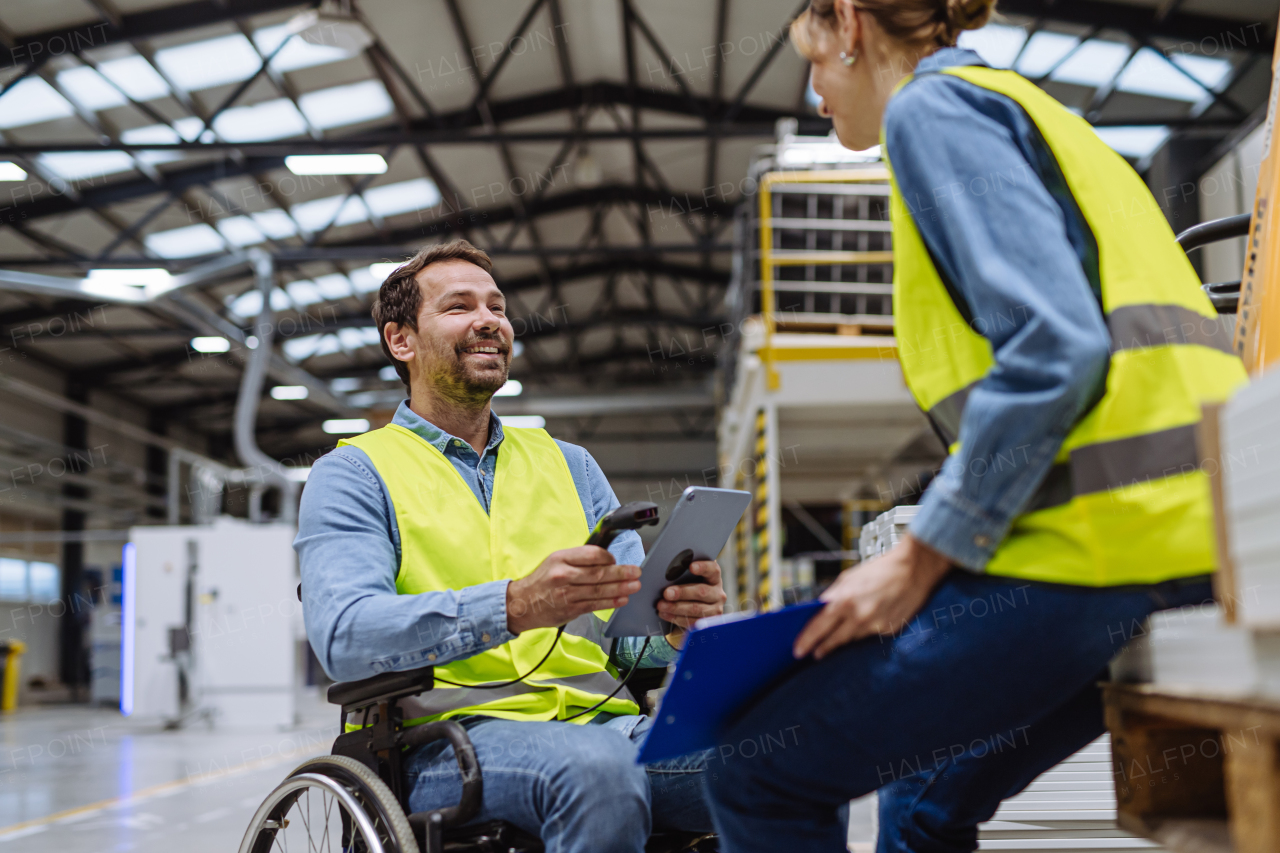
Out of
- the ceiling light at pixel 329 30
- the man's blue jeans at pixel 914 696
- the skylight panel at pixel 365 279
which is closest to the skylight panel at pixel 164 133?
the ceiling light at pixel 329 30

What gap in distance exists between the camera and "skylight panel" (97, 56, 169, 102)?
1082cm

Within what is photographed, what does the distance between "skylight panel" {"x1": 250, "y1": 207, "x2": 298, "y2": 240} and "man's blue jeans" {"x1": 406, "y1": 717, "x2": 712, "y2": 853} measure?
47.1 feet

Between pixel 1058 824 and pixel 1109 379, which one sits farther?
pixel 1058 824

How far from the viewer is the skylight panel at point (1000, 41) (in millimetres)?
10633

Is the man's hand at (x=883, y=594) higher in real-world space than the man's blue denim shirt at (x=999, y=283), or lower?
lower

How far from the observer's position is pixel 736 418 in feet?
31.6

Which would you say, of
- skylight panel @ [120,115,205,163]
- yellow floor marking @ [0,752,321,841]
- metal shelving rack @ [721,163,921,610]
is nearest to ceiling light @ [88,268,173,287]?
skylight panel @ [120,115,205,163]

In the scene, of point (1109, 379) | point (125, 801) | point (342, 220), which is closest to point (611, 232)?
point (342, 220)

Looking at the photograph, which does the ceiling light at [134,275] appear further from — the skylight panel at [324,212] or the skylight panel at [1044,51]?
the skylight panel at [1044,51]

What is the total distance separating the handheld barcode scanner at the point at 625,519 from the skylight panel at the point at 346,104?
11900mm

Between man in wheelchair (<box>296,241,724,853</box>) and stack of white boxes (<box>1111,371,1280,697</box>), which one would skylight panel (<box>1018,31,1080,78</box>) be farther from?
stack of white boxes (<box>1111,371,1280,697</box>)

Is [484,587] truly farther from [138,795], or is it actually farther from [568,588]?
[138,795]

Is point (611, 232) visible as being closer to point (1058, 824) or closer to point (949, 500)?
point (1058, 824)

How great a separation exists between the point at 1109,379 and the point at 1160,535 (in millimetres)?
168
